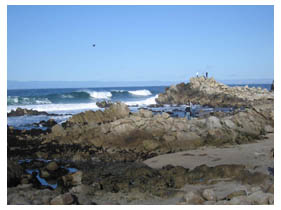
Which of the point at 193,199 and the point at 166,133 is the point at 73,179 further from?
the point at 166,133

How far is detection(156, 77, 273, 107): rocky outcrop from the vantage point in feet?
105

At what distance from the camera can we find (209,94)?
34938mm

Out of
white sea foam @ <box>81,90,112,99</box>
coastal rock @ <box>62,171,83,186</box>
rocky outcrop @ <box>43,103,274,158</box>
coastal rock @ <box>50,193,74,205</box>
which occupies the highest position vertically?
white sea foam @ <box>81,90,112,99</box>

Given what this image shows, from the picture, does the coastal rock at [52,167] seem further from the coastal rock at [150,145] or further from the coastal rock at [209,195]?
the coastal rock at [209,195]

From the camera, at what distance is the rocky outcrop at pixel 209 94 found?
32.2m

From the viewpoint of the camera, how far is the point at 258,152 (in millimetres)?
10695

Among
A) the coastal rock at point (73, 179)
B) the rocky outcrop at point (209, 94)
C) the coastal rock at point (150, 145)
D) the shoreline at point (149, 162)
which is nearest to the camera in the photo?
the shoreline at point (149, 162)

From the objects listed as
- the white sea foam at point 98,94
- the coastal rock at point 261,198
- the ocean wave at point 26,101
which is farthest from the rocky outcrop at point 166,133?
the white sea foam at point 98,94

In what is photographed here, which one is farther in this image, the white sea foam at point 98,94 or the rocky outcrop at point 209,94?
the white sea foam at point 98,94

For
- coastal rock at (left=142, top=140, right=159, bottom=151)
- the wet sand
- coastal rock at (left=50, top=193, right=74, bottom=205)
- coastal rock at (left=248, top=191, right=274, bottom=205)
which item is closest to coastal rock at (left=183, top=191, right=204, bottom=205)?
coastal rock at (left=248, top=191, right=274, bottom=205)

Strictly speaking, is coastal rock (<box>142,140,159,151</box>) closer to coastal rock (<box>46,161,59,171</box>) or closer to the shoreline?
the shoreline

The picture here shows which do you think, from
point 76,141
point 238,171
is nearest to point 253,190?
point 238,171

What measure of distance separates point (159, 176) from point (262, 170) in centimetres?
252
